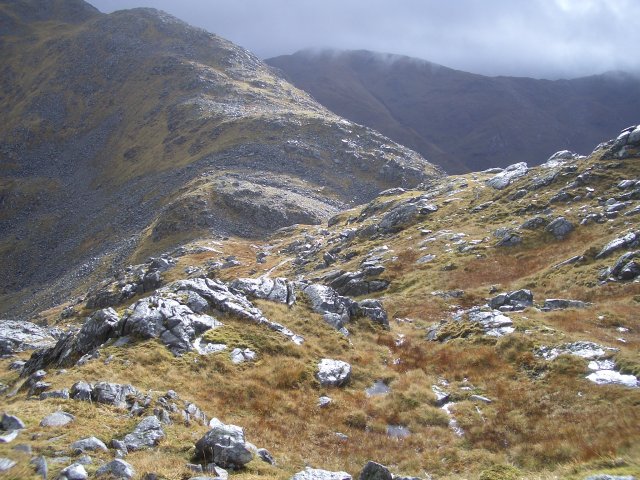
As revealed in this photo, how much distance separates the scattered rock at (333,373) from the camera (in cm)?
2328

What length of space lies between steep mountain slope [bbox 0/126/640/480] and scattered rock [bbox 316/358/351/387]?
0.10m

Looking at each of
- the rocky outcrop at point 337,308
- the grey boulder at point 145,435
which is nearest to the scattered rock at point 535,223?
the rocky outcrop at point 337,308

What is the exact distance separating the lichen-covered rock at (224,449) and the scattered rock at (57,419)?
4.35 metres

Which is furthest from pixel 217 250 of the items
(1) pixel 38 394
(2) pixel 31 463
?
(2) pixel 31 463

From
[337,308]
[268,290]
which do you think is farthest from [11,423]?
[337,308]

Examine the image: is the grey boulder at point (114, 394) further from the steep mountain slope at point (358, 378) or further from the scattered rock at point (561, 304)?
the scattered rock at point (561, 304)

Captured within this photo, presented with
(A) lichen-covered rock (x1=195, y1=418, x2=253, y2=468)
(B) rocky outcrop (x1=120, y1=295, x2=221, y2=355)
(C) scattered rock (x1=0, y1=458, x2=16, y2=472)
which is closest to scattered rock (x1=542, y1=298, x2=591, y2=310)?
(B) rocky outcrop (x1=120, y1=295, x2=221, y2=355)

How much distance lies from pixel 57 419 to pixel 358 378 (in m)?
14.2

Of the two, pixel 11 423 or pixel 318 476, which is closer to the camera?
pixel 318 476

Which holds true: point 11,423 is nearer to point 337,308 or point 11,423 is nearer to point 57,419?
point 57,419

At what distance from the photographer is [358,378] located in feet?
80.3

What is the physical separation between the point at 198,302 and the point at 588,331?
22.3 meters

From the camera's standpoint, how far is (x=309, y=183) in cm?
14125

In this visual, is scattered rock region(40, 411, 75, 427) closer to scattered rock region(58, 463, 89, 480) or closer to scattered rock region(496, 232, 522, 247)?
scattered rock region(58, 463, 89, 480)
